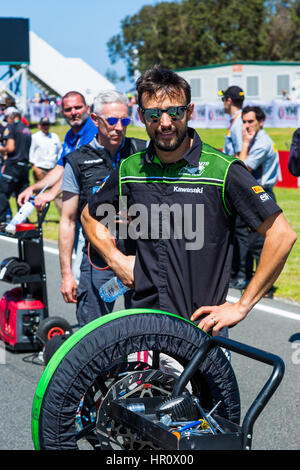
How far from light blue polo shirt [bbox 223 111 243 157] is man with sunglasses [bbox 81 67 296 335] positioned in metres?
6.15

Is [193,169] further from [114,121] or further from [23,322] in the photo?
[23,322]

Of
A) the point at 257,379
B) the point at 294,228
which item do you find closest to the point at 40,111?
the point at 294,228

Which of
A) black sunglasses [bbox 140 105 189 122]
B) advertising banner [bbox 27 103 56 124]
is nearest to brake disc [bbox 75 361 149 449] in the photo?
black sunglasses [bbox 140 105 189 122]

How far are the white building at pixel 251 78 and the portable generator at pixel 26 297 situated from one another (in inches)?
1800

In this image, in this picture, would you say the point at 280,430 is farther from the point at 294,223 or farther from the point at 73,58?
the point at 73,58

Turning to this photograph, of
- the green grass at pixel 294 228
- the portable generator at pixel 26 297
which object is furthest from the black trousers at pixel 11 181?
the portable generator at pixel 26 297

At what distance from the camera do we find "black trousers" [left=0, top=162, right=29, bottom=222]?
48.5ft

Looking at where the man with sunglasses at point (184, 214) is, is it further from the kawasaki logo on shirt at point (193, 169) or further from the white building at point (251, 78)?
the white building at point (251, 78)

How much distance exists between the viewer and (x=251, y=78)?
174ft

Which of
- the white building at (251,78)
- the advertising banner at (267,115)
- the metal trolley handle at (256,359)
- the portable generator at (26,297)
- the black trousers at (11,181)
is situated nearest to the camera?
the metal trolley handle at (256,359)

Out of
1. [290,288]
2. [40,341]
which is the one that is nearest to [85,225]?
[40,341]

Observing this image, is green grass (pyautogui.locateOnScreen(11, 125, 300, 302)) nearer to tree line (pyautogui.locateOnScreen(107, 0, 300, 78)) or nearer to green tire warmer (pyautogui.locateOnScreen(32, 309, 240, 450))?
green tire warmer (pyautogui.locateOnScreen(32, 309, 240, 450))

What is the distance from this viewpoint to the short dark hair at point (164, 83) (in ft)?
10.5
